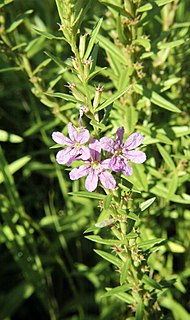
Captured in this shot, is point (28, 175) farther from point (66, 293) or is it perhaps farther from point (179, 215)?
point (179, 215)

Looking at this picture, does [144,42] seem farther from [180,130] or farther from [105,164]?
[105,164]

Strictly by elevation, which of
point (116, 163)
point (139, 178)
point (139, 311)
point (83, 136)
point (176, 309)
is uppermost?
point (83, 136)

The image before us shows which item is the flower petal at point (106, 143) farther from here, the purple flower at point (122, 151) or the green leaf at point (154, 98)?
the green leaf at point (154, 98)

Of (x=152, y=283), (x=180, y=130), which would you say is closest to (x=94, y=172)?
(x=152, y=283)

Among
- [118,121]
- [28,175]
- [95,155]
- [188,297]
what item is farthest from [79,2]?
[188,297]

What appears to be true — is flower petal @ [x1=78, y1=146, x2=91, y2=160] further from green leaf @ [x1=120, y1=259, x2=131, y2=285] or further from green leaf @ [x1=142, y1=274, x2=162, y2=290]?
green leaf @ [x1=142, y1=274, x2=162, y2=290]

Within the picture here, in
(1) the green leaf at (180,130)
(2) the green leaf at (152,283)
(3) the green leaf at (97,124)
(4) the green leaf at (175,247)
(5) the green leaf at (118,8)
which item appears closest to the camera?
(3) the green leaf at (97,124)

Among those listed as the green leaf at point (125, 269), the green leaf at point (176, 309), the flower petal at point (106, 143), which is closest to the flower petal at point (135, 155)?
the flower petal at point (106, 143)
